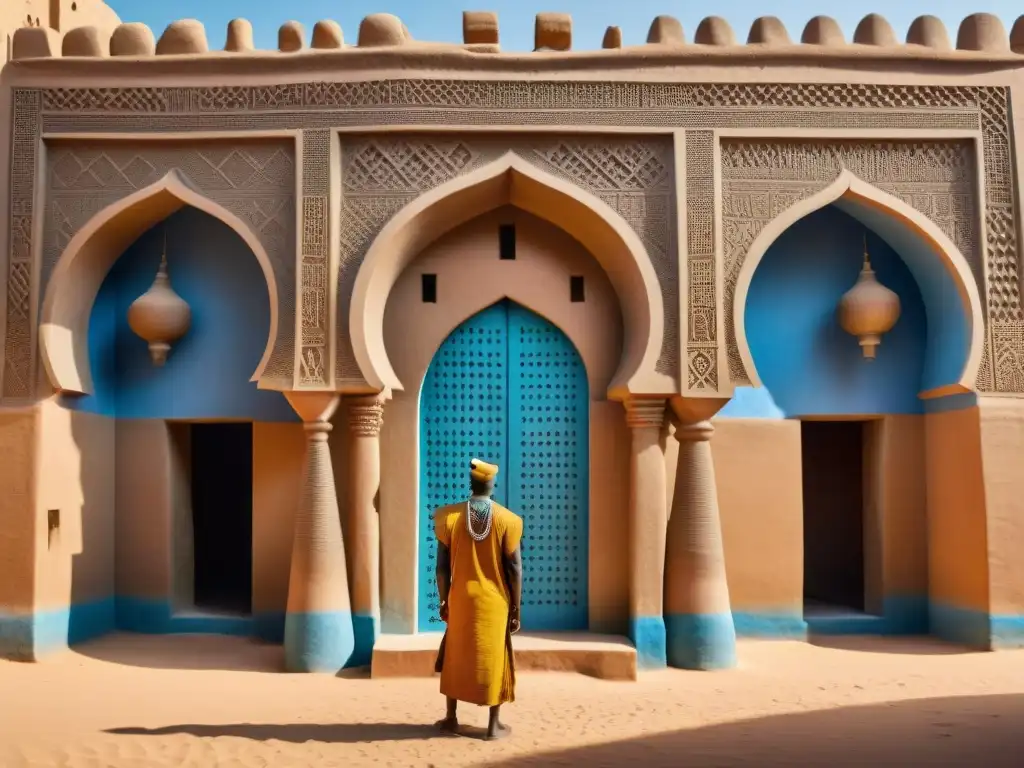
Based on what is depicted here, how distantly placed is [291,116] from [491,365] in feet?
8.44

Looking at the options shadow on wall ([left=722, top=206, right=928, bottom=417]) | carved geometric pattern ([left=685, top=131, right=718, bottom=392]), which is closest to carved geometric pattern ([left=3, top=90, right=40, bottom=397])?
carved geometric pattern ([left=685, top=131, right=718, bottom=392])

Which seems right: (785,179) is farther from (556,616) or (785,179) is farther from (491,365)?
(556,616)

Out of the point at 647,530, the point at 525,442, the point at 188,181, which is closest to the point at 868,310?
the point at 647,530

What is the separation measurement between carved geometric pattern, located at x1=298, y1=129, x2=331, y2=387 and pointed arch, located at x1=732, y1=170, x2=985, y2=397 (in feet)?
10.5

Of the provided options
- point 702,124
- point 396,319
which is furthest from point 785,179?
point 396,319

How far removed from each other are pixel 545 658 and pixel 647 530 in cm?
125

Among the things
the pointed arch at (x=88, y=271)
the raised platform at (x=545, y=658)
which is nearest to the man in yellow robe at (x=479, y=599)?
the raised platform at (x=545, y=658)

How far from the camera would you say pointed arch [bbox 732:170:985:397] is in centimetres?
723

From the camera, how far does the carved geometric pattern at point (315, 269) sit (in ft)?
23.4

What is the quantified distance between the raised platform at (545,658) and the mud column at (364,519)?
0.20 meters

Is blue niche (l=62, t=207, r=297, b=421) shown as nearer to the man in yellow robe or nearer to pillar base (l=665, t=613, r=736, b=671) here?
the man in yellow robe

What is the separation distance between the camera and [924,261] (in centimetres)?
779

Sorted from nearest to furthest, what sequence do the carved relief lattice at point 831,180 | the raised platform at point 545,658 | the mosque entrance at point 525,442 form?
the raised platform at point 545,658
the carved relief lattice at point 831,180
the mosque entrance at point 525,442

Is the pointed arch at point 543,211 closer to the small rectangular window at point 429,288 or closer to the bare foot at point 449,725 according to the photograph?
the small rectangular window at point 429,288
